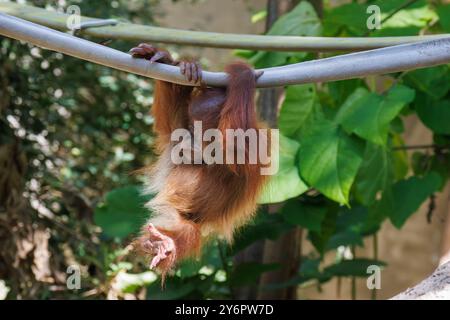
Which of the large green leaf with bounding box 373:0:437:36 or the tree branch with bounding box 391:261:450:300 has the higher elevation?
the large green leaf with bounding box 373:0:437:36

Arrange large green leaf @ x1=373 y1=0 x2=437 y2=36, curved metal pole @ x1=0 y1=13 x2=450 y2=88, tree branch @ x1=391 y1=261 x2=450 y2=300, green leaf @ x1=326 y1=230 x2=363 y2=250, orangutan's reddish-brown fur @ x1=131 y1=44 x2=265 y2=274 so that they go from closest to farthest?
tree branch @ x1=391 y1=261 x2=450 y2=300 → curved metal pole @ x1=0 y1=13 x2=450 y2=88 → orangutan's reddish-brown fur @ x1=131 y1=44 x2=265 y2=274 → large green leaf @ x1=373 y1=0 x2=437 y2=36 → green leaf @ x1=326 y1=230 x2=363 y2=250

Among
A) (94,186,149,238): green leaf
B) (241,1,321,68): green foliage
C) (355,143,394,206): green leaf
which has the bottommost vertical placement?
(94,186,149,238): green leaf

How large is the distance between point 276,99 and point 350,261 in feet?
3.93

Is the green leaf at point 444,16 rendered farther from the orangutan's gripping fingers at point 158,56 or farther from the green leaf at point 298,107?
the orangutan's gripping fingers at point 158,56

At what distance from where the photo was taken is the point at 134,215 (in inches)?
189

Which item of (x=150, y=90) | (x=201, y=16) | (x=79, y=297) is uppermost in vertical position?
(x=201, y=16)

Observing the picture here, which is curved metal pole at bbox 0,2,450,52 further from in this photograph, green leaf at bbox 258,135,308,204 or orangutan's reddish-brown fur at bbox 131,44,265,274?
green leaf at bbox 258,135,308,204

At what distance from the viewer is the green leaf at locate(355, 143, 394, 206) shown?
4.23 m

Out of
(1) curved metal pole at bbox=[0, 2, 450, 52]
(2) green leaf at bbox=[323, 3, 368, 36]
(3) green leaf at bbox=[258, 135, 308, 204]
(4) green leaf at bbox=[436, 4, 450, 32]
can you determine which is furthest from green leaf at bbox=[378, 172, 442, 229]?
(1) curved metal pole at bbox=[0, 2, 450, 52]

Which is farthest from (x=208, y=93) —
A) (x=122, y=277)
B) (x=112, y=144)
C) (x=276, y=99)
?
(x=112, y=144)

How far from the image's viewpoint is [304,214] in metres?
4.36

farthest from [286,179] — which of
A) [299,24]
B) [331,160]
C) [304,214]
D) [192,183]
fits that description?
[299,24]

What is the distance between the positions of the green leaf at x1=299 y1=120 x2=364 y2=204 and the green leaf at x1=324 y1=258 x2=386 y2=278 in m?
1.27

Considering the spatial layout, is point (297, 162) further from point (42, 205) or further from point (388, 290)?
point (388, 290)
